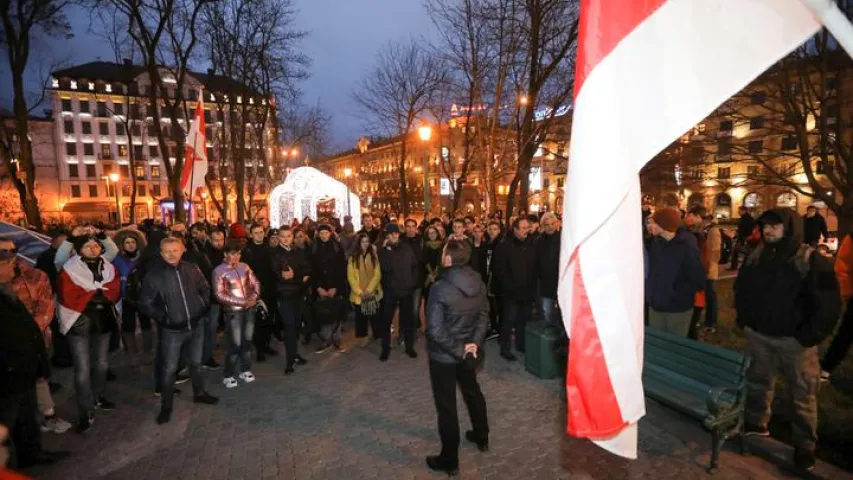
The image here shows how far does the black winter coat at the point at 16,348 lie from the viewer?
3832mm

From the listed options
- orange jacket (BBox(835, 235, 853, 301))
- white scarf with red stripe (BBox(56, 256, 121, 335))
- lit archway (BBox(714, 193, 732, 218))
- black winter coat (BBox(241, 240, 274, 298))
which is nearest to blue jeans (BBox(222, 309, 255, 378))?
black winter coat (BBox(241, 240, 274, 298))

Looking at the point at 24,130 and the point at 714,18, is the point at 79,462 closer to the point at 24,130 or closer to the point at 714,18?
the point at 714,18

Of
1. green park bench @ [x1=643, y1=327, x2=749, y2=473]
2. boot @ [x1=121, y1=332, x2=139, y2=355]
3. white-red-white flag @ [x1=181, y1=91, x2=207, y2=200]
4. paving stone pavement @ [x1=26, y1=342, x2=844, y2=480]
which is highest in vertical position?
white-red-white flag @ [x1=181, y1=91, x2=207, y2=200]

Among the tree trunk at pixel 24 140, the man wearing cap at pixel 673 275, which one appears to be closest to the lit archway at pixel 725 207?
the man wearing cap at pixel 673 275

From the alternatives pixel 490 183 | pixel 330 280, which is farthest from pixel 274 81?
pixel 330 280

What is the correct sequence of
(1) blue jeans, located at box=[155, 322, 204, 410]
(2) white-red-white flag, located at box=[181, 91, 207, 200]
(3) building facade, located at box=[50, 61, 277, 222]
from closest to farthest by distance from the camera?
(1) blue jeans, located at box=[155, 322, 204, 410] → (2) white-red-white flag, located at box=[181, 91, 207, 200] → (3) building facade, located at box=[50, 61, 277, 222]

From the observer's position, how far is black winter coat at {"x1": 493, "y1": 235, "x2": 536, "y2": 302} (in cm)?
732

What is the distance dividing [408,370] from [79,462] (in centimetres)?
400

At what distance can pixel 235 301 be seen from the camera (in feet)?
20.8

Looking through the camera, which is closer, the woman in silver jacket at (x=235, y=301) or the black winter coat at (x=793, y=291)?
the black winter coat at (x=793, y=291)

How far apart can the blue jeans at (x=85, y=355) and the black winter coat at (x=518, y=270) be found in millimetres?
5458

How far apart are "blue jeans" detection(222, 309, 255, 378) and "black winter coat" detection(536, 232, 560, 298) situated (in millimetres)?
4387

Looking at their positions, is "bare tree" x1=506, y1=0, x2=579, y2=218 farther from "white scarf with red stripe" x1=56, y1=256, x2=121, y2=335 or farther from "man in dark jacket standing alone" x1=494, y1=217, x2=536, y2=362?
"white scarf with red stripe" x1=56, y1=256, x2=121, y2=335

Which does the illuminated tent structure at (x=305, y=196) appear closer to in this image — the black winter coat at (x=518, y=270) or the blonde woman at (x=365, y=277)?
the blonde woman at (x=365, y=277)
